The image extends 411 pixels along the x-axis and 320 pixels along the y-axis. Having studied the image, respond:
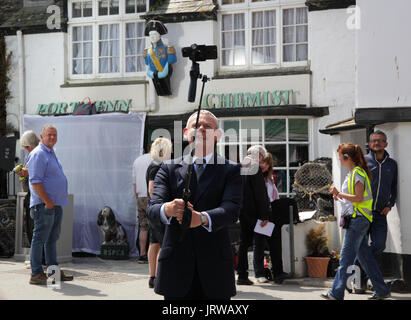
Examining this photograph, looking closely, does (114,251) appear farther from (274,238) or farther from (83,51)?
(83,51)

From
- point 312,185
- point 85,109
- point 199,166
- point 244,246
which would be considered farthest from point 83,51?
point 199,166

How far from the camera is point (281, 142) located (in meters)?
13.3

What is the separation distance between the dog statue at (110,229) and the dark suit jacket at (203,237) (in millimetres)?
7875

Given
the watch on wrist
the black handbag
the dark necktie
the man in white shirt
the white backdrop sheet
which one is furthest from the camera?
the black handbag

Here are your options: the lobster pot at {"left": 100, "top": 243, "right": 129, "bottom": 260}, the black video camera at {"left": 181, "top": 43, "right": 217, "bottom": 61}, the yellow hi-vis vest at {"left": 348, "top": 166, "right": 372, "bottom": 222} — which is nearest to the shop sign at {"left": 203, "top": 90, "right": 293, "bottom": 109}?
the lobster pot at {"left": 100, "top": 243, "right": 129, "bottom": 260}

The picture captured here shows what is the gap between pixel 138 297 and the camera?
323 inches

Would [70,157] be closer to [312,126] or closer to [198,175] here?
[312,126]

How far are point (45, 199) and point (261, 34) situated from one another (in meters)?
6.56

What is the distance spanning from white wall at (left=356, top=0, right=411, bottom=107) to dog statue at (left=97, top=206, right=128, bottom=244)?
5.39 metres

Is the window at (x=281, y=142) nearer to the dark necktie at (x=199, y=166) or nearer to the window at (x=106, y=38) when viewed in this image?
the window at (x=106, y=38)

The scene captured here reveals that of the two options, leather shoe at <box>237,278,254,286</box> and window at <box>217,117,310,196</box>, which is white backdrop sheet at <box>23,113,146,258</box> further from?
leather shoe at <box>237,278,254,286</box>

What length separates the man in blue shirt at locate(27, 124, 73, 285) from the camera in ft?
28.5

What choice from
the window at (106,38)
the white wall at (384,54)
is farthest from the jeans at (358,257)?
the window at (106,38)
